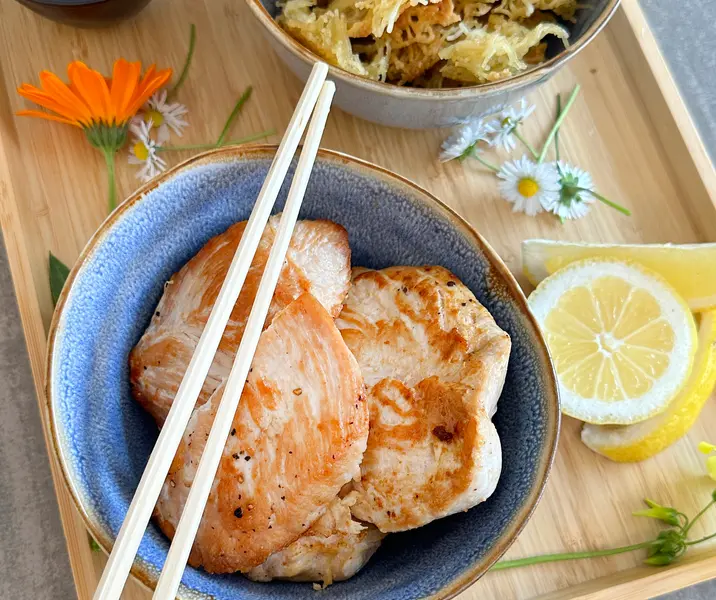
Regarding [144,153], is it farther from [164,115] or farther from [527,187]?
[527,187]

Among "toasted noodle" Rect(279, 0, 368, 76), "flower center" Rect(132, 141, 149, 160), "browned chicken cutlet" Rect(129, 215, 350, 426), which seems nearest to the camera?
"browned chicken cutlet" Rect(129, 215, 350, 426)

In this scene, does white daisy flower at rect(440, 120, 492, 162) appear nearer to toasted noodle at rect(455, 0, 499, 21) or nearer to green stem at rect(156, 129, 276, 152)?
toasted noodle at rect(455, 0, 499, 21)

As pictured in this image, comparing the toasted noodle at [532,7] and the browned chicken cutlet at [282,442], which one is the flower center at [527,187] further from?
the browned chicken cutlet at [282,442]

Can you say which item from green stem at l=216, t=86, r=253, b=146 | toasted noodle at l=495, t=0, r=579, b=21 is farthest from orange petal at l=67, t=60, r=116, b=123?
toasted noodle at l=495, t=0, r=579, b=21

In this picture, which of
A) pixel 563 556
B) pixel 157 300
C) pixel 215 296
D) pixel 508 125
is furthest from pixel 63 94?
pixel 563 556

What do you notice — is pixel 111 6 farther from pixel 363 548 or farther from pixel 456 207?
pixel 363 548
